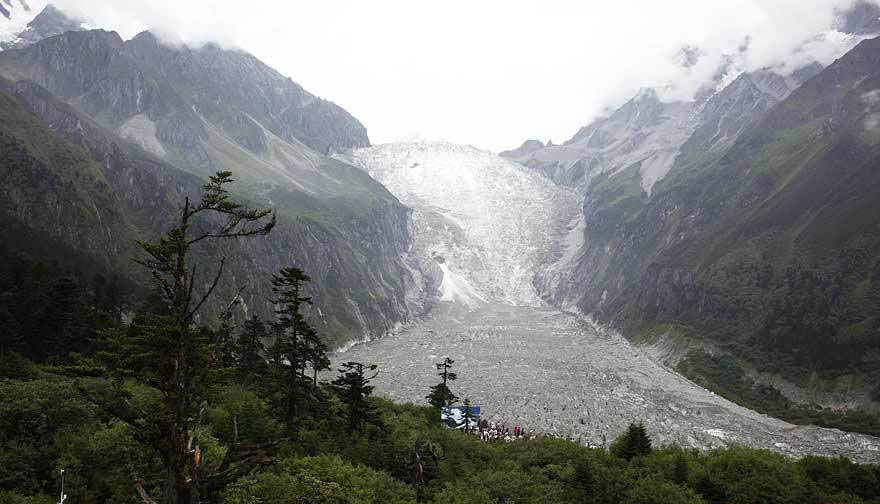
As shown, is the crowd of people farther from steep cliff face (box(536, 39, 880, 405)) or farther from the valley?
steep cliff face (box(536, 39, 880, 405))

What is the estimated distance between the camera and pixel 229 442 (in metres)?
28.1

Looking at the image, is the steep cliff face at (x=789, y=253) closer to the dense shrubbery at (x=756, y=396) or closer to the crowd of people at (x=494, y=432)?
the dense shrubbery at (x=756, y=396)

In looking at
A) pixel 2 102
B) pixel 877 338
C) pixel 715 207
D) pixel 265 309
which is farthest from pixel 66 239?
pixel 715 207

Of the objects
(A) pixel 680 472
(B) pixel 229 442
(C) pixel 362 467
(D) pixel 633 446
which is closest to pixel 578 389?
(D) pixel 633 446

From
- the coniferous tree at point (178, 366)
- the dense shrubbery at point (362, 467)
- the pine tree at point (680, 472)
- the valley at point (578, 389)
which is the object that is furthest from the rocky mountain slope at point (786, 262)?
the coniferous tree at point (178, 366)

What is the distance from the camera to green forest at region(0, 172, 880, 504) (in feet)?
40.8

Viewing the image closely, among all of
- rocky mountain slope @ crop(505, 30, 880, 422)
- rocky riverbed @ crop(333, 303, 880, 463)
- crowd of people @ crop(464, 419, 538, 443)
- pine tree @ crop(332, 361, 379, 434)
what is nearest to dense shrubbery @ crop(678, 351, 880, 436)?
rocky mountain slope @ crop(505, 30, 880, 422)

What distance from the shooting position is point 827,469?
32188 millimetres

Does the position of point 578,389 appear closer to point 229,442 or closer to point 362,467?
point 362,467

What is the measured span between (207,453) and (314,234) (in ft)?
493

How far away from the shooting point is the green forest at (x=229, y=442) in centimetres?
1242

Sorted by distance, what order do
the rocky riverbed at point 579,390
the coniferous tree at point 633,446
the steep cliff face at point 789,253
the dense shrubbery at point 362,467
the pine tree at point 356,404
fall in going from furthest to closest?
the steep cliff face at point 789,253
the rocky riverbed at point 579,390
the coniferous tree at point 633,446
the pine tree at point 356,404
the dense shrubbery at point 362,467

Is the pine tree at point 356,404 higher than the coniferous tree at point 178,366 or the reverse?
the reverse

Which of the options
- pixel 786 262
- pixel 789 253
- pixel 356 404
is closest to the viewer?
pixel 356 404
